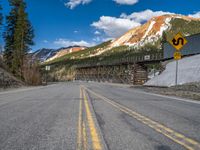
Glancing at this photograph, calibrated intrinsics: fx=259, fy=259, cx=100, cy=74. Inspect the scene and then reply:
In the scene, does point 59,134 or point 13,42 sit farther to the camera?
point 13,42

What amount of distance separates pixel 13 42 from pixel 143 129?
51.4 meters

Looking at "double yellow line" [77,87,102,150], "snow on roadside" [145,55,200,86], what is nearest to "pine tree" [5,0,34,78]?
"snow on roadside" [145,55,200,86]

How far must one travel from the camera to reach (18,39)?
50.4 m

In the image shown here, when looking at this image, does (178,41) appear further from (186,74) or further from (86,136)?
(86,136)

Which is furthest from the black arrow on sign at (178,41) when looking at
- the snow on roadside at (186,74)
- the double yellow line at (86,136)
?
the double yellow line at (86,136)

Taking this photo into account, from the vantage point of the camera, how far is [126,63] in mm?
74312

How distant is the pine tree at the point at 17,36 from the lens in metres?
48.2

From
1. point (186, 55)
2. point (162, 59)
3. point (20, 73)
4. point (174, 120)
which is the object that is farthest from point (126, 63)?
point (174, 120)

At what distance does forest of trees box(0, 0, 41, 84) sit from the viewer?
47156mm

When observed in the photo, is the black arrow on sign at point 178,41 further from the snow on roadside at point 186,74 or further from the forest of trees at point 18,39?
the forest of trees at point 18,39

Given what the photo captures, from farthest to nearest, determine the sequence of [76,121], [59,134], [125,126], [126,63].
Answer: [126,63] → [76,121] → [125,126] → [59,134]

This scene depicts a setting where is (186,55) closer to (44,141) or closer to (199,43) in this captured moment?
(199,43)

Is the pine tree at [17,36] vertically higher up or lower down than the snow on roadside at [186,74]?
higher up

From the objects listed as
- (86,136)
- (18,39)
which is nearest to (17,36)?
(18,39)
